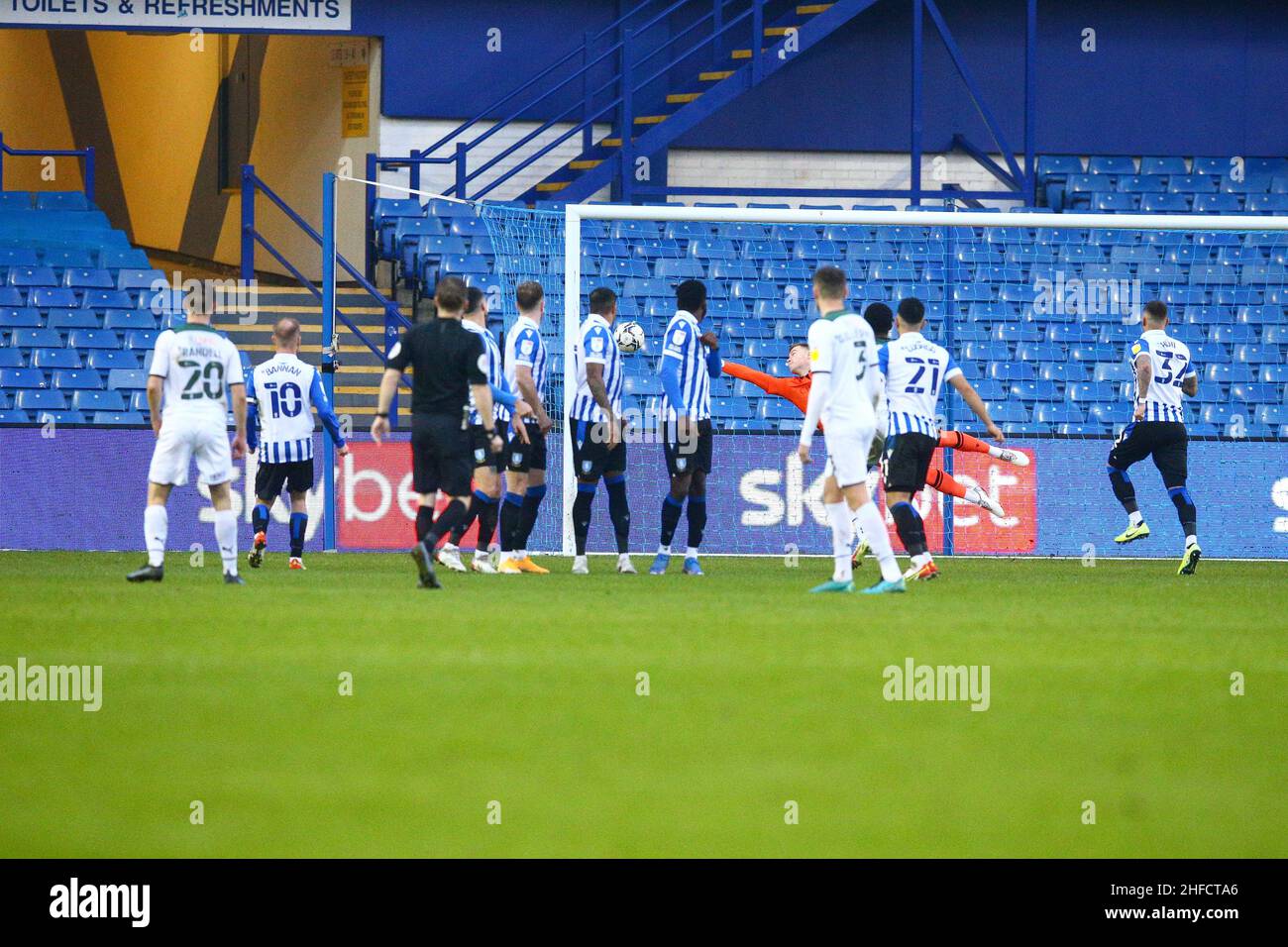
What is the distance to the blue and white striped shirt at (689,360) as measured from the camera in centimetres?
1430

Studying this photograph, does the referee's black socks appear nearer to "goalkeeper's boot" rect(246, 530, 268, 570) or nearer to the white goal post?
the white goal post

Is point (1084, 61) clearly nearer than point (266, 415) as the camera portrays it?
No

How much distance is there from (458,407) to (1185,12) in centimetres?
1717

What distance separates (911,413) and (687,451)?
181 cm

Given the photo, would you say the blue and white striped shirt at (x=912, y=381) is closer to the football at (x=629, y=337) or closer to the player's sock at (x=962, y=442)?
the player's sock at (x=962, y=442)

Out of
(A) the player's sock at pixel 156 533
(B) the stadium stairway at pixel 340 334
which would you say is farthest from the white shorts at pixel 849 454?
(B) the stadium stairway at pixel 340 334

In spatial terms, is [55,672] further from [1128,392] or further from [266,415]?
[1128,392]

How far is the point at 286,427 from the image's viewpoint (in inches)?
590

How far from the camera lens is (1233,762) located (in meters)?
6.09

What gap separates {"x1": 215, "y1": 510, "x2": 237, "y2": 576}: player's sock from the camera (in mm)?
A: 12344

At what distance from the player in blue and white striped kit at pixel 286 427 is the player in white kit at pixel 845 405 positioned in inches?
192

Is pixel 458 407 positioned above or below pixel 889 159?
below

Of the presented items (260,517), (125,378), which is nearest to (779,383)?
(260,517)
